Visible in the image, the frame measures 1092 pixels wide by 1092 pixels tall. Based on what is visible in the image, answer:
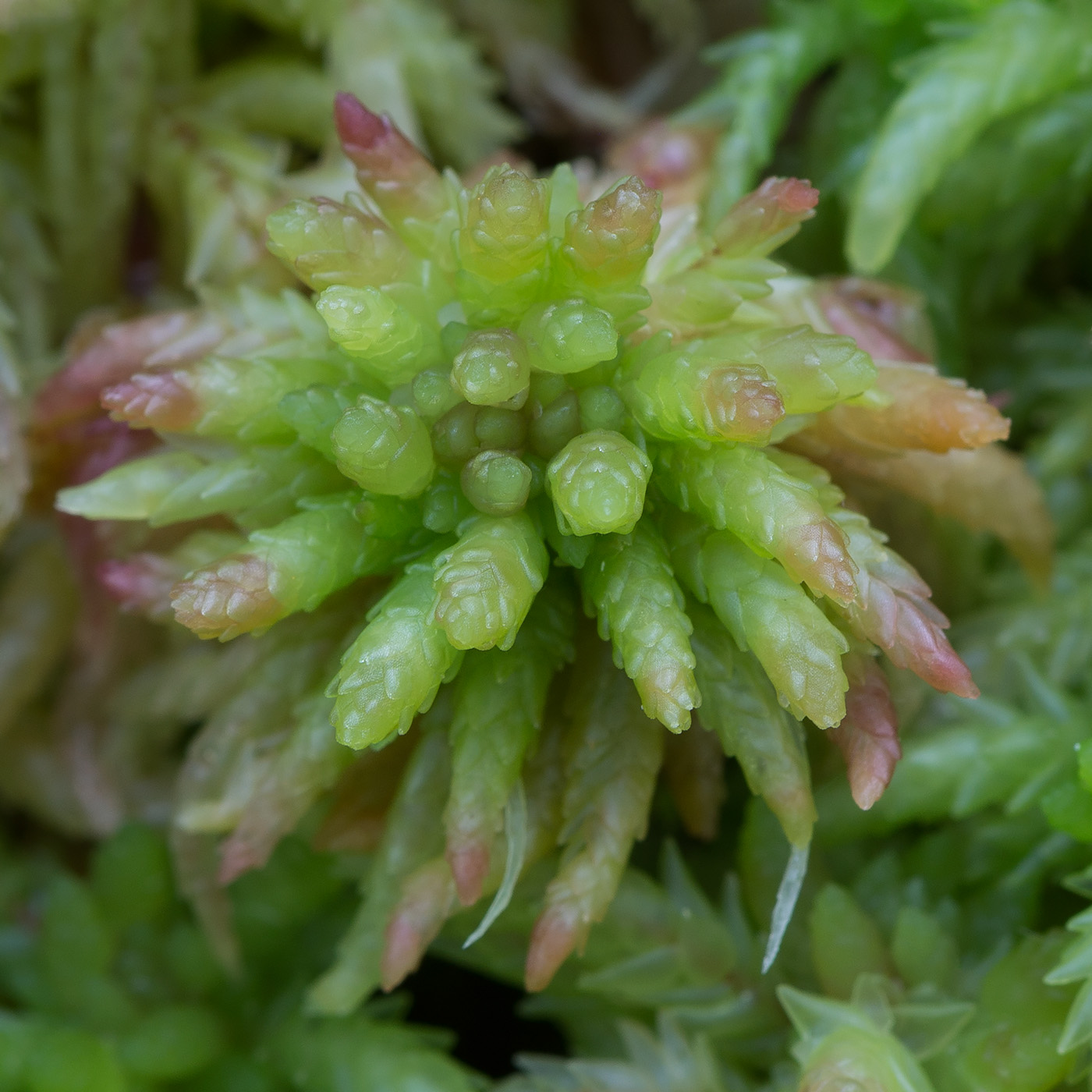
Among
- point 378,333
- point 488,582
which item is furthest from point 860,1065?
point 378,333

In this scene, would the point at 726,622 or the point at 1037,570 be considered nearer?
the point at 726,622

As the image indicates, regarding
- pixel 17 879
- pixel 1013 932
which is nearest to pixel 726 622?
pixel 1013 932

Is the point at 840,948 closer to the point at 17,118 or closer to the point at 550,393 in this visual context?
the point at 550,393

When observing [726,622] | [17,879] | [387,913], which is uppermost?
[726,622]

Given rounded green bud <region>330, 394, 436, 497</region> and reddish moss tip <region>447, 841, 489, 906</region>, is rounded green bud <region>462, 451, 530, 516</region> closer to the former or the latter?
rounded green bud <region>330, 394, 436, 497</region>

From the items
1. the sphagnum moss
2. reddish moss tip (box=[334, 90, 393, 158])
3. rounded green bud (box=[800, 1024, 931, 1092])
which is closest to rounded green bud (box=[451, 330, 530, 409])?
the sphagnum moss
